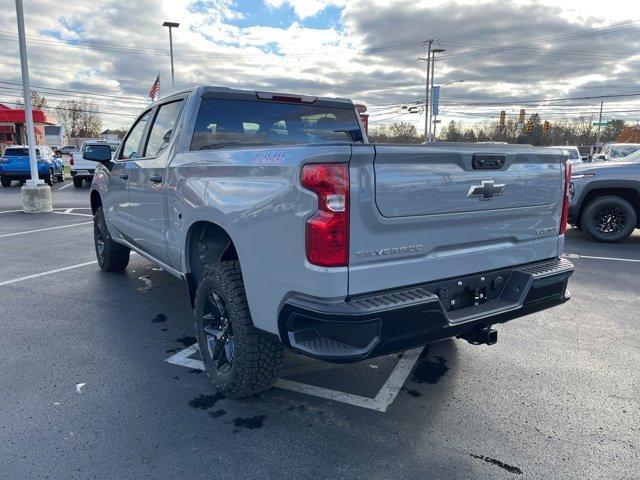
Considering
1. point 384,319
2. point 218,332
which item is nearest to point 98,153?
point 218,332

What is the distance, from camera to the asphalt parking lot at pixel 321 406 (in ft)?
8.54

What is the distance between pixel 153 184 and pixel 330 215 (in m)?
2.40

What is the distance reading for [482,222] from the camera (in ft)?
9.51

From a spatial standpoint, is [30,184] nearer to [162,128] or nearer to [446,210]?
[162,128]

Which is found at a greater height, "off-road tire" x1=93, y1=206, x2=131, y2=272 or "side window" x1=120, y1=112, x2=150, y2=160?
"side window" x1=120, y1=112, x2=150, y2=160

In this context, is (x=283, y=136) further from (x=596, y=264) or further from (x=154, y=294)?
(x=596, y=264)

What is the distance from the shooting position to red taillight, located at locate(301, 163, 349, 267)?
2.32m

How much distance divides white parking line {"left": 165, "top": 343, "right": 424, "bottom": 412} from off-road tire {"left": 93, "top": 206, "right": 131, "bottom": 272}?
2718 mm

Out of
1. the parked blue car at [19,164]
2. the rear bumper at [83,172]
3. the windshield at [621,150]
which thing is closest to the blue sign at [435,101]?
the windshield at [621,150]

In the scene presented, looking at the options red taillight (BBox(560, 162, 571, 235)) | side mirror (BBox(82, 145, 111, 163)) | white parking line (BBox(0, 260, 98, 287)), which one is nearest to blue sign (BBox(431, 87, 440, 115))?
white parking line (BBox(0, 260, 98, 287))

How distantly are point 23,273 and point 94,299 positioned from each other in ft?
5.97

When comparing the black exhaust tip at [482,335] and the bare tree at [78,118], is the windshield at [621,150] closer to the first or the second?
the black exhaust tip at [482,335]

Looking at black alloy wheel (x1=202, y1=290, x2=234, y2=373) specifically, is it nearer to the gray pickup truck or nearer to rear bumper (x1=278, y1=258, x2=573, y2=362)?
the gray pickup truck

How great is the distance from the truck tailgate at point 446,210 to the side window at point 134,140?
3.23 metres
